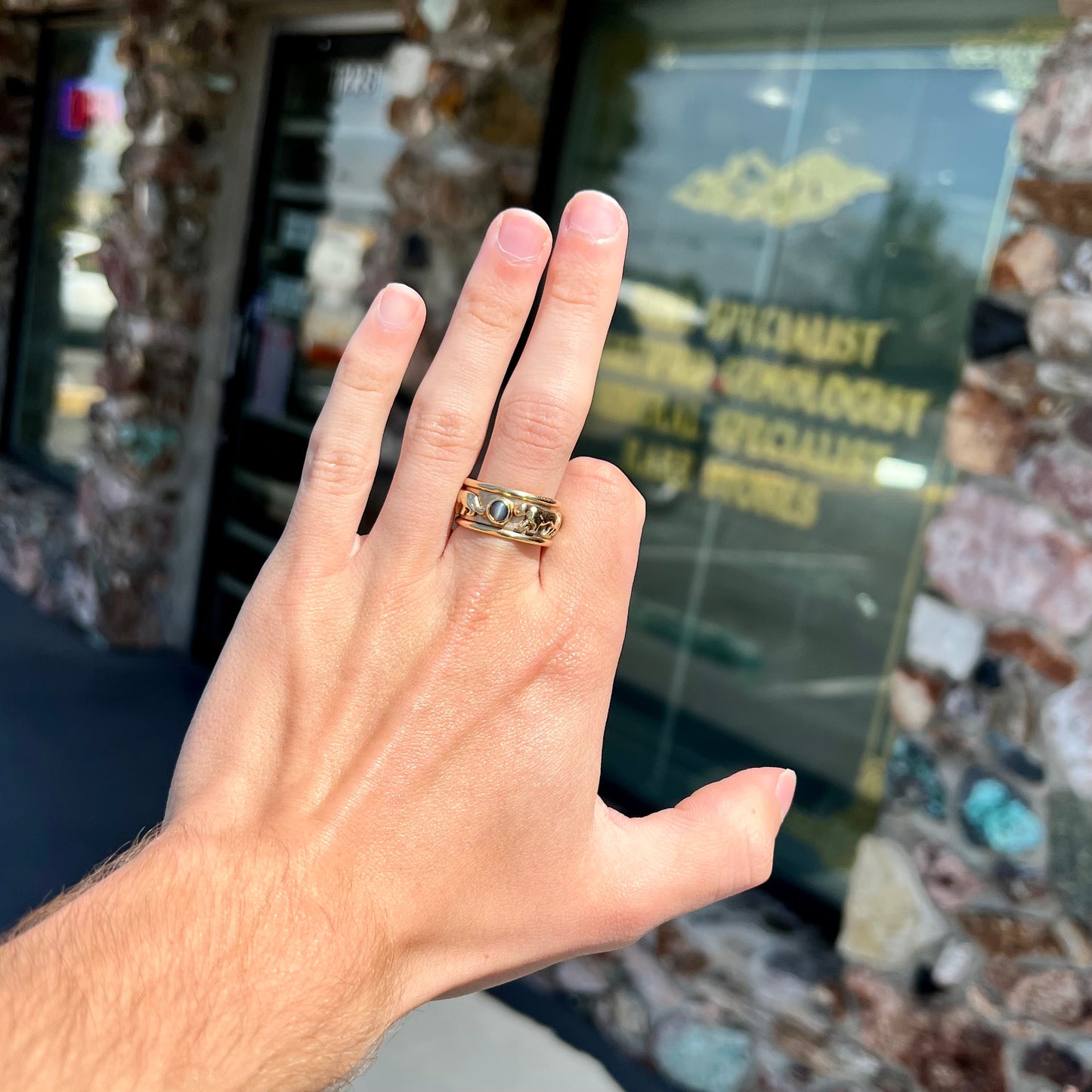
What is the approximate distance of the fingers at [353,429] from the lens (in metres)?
1.17

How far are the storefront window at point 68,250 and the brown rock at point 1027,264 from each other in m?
4.79

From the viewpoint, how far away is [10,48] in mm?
6379

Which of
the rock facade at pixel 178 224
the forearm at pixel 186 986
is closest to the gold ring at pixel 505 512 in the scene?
the forearm at pixel 186 986

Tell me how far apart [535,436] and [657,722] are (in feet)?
8.15

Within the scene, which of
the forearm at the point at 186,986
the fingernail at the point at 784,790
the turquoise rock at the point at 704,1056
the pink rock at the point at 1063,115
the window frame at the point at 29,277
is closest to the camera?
the forearm at the point at 186,986

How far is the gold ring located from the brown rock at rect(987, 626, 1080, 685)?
1.41 m

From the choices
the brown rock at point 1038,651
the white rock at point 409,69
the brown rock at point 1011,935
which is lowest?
the brown rock at point 1011,935

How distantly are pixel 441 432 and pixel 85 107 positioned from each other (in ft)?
19.5

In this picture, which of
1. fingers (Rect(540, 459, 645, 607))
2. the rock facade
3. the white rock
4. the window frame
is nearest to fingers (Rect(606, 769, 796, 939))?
fingers (Rect(540, 459, 645, 607))

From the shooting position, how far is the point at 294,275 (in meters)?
4.93

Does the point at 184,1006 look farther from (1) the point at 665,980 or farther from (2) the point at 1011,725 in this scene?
(1) the point at 665,980

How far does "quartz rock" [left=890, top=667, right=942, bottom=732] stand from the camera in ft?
7.86

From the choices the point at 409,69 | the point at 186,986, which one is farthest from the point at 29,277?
the point at 186,986

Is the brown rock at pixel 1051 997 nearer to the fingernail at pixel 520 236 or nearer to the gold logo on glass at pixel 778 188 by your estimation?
the fingernail at pixel 520 236
